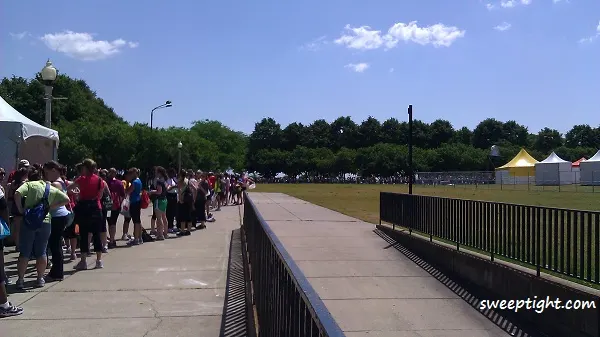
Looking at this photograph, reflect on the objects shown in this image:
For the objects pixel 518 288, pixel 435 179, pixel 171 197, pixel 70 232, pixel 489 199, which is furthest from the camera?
pixel 435 179

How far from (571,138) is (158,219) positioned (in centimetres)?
13535

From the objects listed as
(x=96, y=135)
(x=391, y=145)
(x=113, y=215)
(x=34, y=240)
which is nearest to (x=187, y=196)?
(x=113, y=215)

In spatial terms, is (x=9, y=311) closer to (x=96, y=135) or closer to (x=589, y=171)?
(x=96, y=135)

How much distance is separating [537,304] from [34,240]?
635 centimetres

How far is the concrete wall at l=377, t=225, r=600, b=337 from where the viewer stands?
5883mm

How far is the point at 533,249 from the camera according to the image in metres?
7.32

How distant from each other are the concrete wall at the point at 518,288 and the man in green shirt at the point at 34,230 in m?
5.90

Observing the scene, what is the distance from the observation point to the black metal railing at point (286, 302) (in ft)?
8.52

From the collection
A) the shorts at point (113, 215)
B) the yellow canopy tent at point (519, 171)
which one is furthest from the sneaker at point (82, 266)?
the yellow canopy tent at point (519, 171)

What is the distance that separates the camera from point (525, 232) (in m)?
7.63

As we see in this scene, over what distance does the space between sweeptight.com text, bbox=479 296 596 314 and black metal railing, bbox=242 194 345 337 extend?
3.21 meters

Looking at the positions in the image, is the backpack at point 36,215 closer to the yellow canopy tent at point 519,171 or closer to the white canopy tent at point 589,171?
the white canopy tent at point 589,171

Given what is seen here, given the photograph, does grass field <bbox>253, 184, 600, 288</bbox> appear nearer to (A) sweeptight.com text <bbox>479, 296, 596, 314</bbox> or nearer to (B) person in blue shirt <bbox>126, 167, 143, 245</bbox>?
(A) sweeptight.com text <bbox>479, 296, 596, 314</bbox>

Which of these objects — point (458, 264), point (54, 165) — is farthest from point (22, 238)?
point (458, 264)
